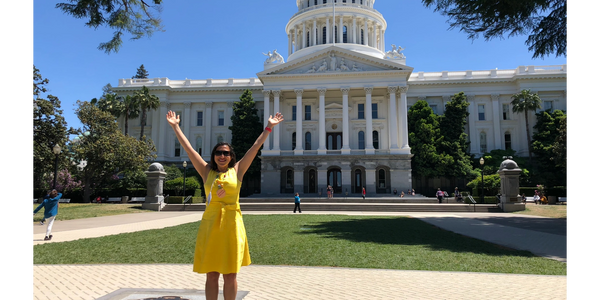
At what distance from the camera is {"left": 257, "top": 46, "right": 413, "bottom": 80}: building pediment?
45938mm

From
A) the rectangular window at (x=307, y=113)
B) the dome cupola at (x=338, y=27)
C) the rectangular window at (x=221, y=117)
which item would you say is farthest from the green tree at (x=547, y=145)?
the rectangular window at (x=221, y=117)

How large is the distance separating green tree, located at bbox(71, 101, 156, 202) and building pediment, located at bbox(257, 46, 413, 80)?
18.7 meters

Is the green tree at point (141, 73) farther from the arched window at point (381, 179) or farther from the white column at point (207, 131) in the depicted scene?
the arched window at point (381, 179)

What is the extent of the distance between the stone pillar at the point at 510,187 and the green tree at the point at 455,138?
18.2m

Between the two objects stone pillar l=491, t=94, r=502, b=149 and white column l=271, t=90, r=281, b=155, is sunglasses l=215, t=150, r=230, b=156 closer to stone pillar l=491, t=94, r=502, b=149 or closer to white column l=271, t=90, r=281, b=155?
white column l=271, t=90, r=281, b=155

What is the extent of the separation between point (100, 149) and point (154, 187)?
11.2 m

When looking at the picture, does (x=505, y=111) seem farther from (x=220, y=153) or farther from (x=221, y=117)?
(x=220, y=153)

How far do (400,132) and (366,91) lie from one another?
6.80 metres

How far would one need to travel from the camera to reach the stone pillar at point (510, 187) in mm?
26123

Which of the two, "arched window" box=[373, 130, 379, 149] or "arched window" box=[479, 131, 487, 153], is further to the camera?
"arched window" box=[479, 131, 487, 153]

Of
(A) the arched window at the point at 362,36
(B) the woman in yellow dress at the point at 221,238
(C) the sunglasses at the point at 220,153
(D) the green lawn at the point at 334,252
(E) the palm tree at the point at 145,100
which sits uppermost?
(A) the arched window at the point at 362,36

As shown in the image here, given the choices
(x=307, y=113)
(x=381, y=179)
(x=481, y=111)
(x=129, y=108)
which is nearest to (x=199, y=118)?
(x=129, y=108)

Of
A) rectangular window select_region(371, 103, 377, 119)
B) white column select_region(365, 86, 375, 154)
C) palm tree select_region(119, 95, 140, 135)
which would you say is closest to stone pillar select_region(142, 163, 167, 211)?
palm tree select_region(119, 95, 140, 135)

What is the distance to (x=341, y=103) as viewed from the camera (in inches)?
1994
